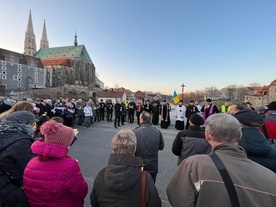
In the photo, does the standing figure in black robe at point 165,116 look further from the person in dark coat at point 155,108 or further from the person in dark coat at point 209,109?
the person in dark coat at point 209,109

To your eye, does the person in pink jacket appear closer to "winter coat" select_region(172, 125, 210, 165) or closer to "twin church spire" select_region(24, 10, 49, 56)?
"winter coat" select_region(172, 125, 210, 165)

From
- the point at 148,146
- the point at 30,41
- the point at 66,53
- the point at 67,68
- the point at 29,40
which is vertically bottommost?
the point at 148,146

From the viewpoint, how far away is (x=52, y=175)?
1998 mm

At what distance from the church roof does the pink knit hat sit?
95.4m

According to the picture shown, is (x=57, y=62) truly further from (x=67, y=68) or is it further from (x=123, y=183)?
(x=123, y=183)

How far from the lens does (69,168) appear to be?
6.78 feet

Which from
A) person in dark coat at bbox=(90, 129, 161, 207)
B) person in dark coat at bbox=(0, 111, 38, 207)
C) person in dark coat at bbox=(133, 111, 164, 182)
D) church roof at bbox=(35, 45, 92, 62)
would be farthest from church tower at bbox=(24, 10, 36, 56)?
person in dark coat at bbox=(90, 129, 161, 207)

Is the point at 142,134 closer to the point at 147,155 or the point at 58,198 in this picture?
the point at 147,155

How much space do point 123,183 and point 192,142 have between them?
6.68ft

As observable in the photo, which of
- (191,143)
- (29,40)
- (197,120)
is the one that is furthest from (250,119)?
(29,40)

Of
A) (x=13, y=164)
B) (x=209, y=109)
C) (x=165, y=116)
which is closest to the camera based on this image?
(x=13, y=164)

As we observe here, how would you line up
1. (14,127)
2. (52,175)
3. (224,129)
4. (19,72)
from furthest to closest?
1. (19,72)
2. (14,127)
3. (52,175)
4. (224,129)

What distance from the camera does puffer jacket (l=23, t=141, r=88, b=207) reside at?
2.01 meters

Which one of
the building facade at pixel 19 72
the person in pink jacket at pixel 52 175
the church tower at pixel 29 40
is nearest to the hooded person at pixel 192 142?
the person in pink jacket at pixel 52 175
